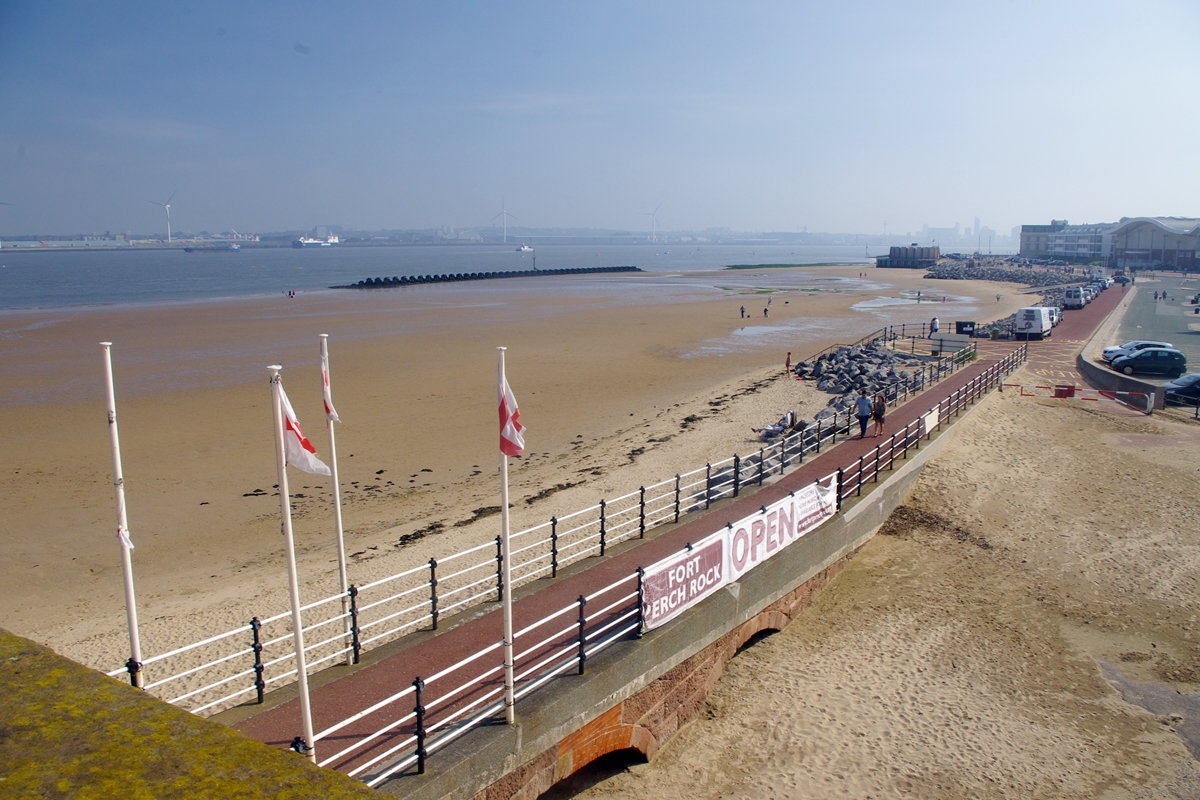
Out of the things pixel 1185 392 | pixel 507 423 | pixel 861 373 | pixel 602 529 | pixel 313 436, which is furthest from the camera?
pixel 861 373

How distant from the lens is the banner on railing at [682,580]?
9516 millimetres

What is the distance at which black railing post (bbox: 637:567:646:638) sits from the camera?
935 centimetres

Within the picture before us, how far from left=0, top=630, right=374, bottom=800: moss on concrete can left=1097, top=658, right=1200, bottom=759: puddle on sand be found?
464 inches

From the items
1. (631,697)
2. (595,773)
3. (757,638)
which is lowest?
(595,773)

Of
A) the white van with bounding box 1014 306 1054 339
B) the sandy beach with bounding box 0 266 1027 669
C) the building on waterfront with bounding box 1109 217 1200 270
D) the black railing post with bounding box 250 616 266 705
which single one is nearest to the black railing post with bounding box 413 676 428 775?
the black railing post with bounding box 250 616 266 705

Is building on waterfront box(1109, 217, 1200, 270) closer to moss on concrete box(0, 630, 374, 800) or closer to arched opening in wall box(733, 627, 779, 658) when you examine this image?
arched opening in wall box(733, 627, 779, 658)

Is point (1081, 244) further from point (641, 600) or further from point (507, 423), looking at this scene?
point (507, 423)

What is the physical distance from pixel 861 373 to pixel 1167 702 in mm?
21392

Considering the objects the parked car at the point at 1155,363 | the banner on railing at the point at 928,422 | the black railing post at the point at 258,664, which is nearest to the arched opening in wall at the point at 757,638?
the black railing post at the point at 258,664

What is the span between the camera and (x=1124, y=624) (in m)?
13.3

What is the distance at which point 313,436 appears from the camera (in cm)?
2584

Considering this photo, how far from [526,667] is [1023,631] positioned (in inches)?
362

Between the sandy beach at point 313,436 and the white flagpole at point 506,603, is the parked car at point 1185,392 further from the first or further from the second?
the white flagpole at point 506,603

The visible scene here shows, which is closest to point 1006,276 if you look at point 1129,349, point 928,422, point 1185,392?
point 1129,349
